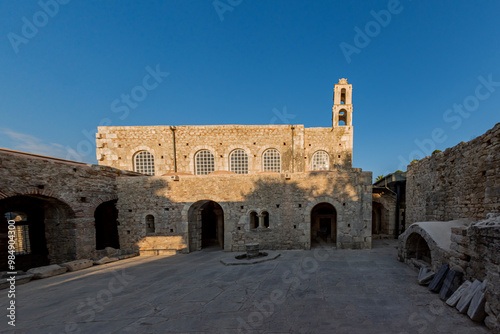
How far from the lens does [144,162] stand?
15.4m

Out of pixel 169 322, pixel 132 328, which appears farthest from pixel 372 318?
pixel 132 328

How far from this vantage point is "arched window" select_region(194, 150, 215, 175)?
607 inches

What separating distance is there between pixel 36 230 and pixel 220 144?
534 inches

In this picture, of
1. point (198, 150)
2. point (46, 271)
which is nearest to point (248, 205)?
point (198, 150)

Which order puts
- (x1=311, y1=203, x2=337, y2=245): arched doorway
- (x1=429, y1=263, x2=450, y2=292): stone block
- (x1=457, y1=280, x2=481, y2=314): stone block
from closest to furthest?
(x1=457, y1=280, x2=481, y2=314): stone block → (x1=429, y1=263, x2=450, y2=292): stone block → (x1=311, y1=203, x2=337, y2=245): arched doorway


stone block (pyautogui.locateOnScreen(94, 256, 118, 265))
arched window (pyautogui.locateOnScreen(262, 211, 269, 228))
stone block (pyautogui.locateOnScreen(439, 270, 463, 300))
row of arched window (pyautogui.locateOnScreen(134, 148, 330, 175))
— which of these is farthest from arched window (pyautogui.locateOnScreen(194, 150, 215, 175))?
stone block (pyautogui.locateOnScreen(439, 270, 463, 300))

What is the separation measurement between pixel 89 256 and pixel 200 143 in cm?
999

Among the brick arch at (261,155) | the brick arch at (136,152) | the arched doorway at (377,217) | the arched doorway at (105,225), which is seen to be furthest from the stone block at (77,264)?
the arched doorway at (377,217)

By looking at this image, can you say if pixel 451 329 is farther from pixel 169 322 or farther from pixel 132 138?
pixel 132 138

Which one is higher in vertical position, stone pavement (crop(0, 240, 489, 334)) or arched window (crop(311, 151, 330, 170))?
arched window (crop(311, 151, 330, 170))

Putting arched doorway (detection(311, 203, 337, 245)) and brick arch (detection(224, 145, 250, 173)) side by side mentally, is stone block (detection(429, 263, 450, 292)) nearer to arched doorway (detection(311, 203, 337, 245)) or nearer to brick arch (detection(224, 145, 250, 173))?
arched doorway (detection(311, 203, 337, 245))

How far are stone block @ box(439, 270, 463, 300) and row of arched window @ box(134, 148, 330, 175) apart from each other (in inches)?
435

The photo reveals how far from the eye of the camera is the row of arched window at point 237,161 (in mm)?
15203

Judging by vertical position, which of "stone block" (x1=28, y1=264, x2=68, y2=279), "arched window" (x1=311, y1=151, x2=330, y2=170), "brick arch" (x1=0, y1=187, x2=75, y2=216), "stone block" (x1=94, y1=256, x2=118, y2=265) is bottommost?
"stone block" (x1=94, y1=256, x2=118, y2=265)
